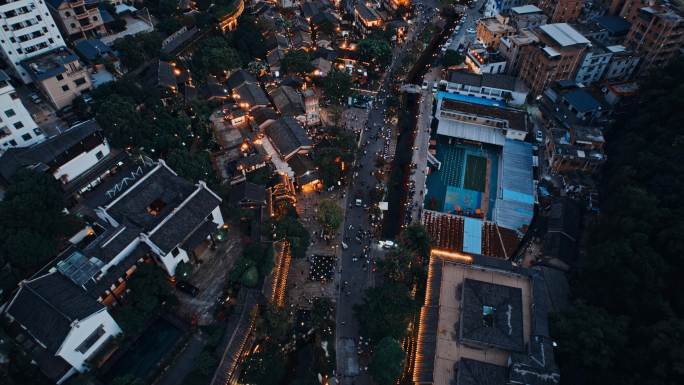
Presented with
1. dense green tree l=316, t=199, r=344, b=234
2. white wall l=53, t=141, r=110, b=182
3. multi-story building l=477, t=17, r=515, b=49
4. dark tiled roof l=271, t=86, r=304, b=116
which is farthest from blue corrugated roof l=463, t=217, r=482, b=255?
white wall l=53, t=141, r=110, b=182

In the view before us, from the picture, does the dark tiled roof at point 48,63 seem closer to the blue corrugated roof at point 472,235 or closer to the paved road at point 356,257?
the paved road at point 356,257

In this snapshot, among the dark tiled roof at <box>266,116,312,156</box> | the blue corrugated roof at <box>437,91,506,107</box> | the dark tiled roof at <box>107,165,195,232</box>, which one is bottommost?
the blue corrugated roof at <box>437,91,506,107</box>

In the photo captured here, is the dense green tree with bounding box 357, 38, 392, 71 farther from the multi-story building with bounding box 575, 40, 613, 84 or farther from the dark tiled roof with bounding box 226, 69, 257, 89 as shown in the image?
the multi-story building with bounding box 575, 40, 613, 84

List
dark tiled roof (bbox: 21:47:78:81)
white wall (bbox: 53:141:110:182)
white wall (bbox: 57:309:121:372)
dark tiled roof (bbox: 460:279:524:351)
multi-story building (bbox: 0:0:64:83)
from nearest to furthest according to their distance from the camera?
white wall (bbox: 57:309:121:372), dark tiled roof (bbox: 460:279:524:351), white wall (bbox: 53:141:110:182), dark tiled roof (bbox: 21:47:78:81), multi-story building (bbox: 0:0:64:83)

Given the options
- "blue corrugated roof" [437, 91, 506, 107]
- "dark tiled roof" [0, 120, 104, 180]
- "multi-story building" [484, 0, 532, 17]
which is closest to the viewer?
"dark tiled roof" [0, 120, 104, 180]

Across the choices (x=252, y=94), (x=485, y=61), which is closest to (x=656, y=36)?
(x=485, y=61)

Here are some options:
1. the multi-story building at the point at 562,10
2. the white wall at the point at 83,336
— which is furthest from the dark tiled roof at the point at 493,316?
the multi-story building at the point at 562,10
